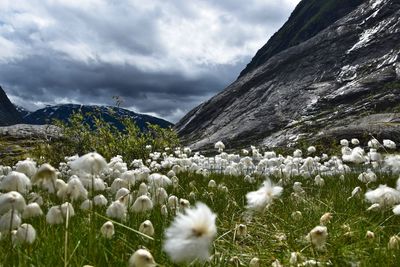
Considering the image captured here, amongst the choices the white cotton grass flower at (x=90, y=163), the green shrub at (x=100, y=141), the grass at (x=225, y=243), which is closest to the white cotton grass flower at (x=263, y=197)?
the grass at (x=225, y=243)

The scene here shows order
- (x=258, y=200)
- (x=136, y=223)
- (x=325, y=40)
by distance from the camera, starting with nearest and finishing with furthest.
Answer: (x=258, y=200) < (x=136, y=223) < (x=325, y=40)

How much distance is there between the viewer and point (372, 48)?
375 ft

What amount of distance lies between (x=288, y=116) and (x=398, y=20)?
45.0 m

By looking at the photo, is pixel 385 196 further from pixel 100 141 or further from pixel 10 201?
pixel 100 141

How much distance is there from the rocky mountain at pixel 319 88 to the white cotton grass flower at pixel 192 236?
59.6m

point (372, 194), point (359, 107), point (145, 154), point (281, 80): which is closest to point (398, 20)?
point (281, 80)

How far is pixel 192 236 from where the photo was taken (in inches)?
81.9

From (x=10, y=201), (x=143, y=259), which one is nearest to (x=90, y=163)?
(x=10, y=201)

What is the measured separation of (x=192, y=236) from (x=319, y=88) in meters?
104

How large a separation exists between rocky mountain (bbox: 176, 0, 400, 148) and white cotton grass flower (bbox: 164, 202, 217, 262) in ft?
195

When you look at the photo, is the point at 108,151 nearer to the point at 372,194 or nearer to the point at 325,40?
the point at 372,194

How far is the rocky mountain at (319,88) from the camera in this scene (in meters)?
83.9

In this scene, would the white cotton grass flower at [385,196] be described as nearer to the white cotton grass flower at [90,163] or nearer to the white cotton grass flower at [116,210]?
the white cotton grass flower at [116,210]

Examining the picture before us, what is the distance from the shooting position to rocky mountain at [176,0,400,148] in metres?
83.9
